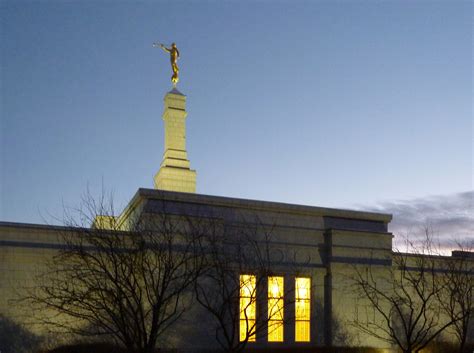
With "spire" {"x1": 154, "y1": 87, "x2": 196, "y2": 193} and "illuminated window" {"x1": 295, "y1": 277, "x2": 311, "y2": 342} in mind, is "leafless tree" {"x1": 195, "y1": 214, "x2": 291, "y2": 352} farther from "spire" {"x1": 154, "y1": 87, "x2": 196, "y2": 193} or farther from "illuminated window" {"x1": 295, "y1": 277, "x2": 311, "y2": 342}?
"spire" {"x1": 154, "y1": 87, "x2": 196, "y2": 193}

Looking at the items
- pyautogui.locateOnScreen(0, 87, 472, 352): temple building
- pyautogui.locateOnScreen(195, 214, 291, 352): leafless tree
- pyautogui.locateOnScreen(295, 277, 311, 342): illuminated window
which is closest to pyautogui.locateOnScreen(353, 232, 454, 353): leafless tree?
pyautogui.locateOnScreen(0, 87, 472, 352): temple building

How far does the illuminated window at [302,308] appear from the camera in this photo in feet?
79.3

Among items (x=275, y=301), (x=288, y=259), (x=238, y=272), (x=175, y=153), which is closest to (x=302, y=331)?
(x=275, y=301)

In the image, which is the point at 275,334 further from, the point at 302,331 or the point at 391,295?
the point at 391,295

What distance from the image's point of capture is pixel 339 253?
25.2 meters

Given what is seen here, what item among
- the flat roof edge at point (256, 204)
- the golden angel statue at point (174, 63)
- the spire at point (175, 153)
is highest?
the golden angel statue at point (174, 63)

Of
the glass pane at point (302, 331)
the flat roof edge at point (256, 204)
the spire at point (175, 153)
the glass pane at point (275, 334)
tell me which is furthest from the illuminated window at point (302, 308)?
the spire at point (175, 153)

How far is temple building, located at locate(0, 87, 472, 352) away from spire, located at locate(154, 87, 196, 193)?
547cm

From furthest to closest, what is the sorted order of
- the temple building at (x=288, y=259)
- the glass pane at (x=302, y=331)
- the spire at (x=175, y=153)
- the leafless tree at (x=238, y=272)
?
the spire at (x=175, y=153) < the glass pane at (x=302, y=331) < the leafless tree at (x=238, y=272) < the temple building at (x=288, y=259)

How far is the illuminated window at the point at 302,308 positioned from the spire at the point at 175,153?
9120mm

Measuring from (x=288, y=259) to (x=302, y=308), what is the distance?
2151 mm

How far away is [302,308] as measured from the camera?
24.3 metres

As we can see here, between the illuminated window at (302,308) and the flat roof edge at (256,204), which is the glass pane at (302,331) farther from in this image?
the flat roof edge at (256,204)

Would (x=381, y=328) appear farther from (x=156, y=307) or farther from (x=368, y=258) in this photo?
(x=156, y=307)
